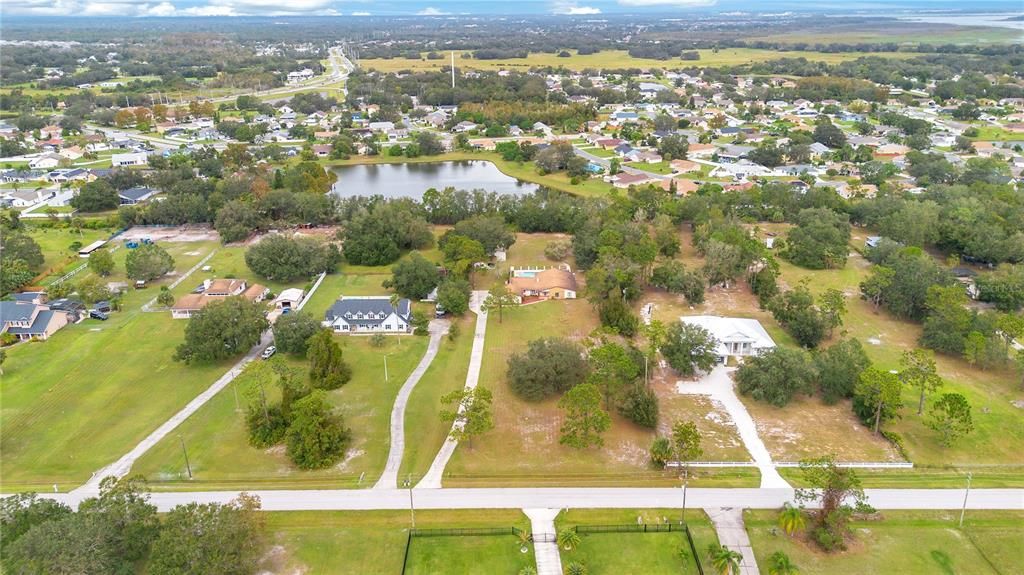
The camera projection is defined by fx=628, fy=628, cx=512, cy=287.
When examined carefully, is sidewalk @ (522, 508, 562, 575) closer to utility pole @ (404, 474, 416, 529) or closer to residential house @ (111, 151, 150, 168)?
utility pole @ (404, 474, 416, 529)

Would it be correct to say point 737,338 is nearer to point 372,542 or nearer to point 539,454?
point 539,454

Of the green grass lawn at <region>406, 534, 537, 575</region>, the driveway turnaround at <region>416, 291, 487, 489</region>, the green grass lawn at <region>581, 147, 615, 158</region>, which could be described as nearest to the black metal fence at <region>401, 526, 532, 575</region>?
the green grass lawn at <region>406, 534, 537, 575</region>

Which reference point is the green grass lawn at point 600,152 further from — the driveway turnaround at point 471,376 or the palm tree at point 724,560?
the palm tree at point 724,560

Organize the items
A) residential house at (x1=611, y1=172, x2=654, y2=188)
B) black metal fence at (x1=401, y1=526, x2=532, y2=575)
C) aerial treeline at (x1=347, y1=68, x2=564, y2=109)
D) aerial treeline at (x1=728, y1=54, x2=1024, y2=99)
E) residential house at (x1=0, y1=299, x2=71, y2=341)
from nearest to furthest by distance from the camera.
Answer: black metal fence at (x1=401, y1=526, x2=532, y2=575) → residential house at (x1=0, y1=299, x2=71, y2=341) → residential house at (x1=611, y1=172, x2=654, y2=188) → aerial treeline at (x1=728, y1=54, x2=1024, y2=99) → aerial treeline at (x1=347, y1=68, x2=564, y2=109)

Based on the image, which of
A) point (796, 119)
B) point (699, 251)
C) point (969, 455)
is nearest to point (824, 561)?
point (969, 455)

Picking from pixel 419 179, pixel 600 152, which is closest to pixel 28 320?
pixel 419 179

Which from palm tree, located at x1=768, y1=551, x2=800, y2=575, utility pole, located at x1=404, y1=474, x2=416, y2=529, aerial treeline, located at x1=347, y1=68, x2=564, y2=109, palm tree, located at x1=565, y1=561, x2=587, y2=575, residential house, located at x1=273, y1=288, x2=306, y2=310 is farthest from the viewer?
aerial treeline, located at x1=347, y1=68, x2=564, y2=109
